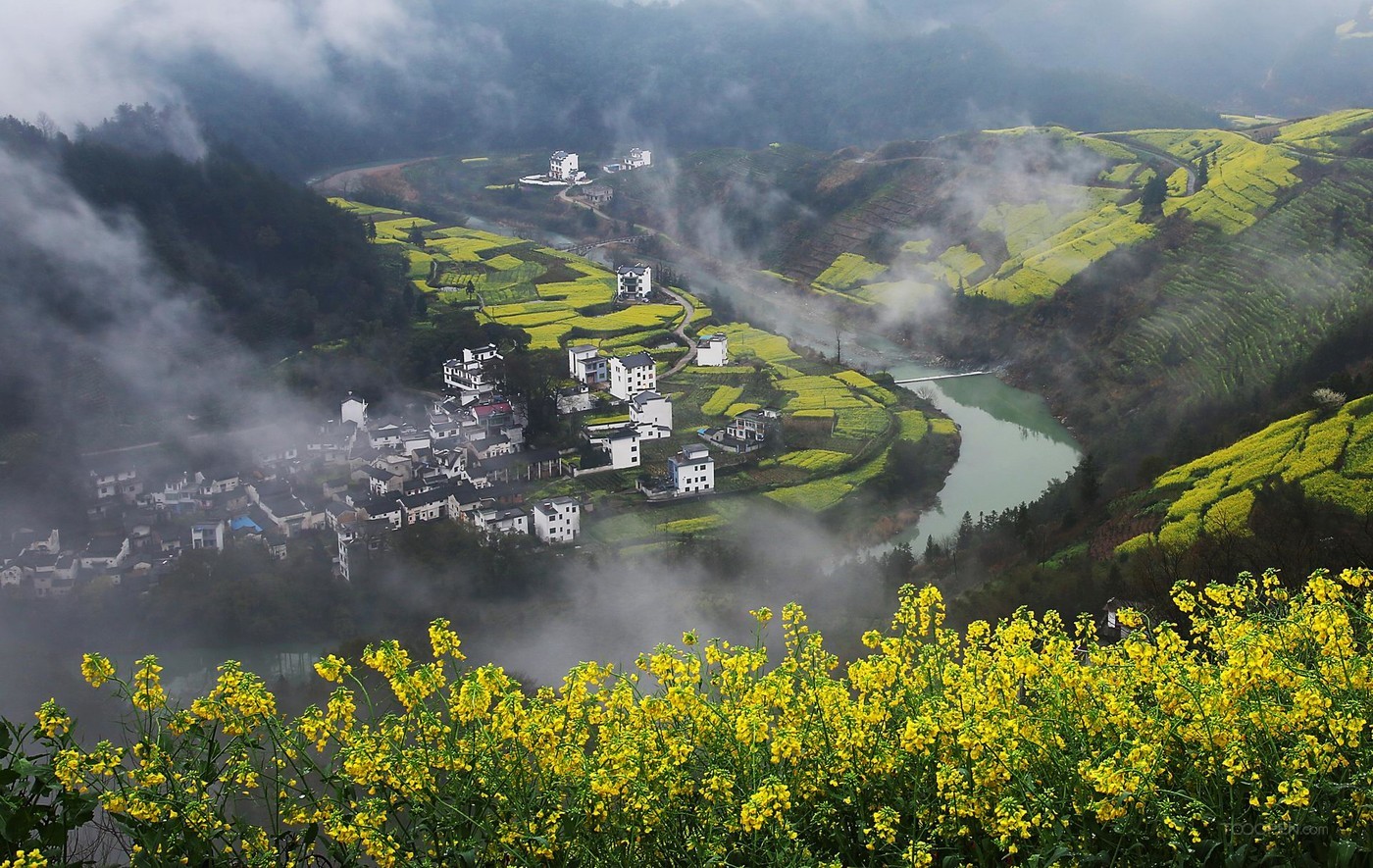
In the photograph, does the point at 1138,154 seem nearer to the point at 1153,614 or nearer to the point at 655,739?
the point at 1153,614

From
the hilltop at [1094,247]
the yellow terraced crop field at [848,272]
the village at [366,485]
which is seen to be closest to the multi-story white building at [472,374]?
the village at [366,485]

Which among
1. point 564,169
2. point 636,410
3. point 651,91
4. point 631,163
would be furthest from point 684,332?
point 651,91

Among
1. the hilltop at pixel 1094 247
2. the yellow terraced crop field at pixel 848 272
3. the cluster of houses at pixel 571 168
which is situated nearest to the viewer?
the hilltop at pixel 1094 247

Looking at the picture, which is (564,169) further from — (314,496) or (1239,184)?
(314,496)

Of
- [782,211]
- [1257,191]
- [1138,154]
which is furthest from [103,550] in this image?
[1138,154]

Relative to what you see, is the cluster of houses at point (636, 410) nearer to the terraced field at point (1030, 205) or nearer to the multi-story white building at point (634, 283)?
the multi-story white building at point (634, 283)

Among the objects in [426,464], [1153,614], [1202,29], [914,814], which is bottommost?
[426,464]
